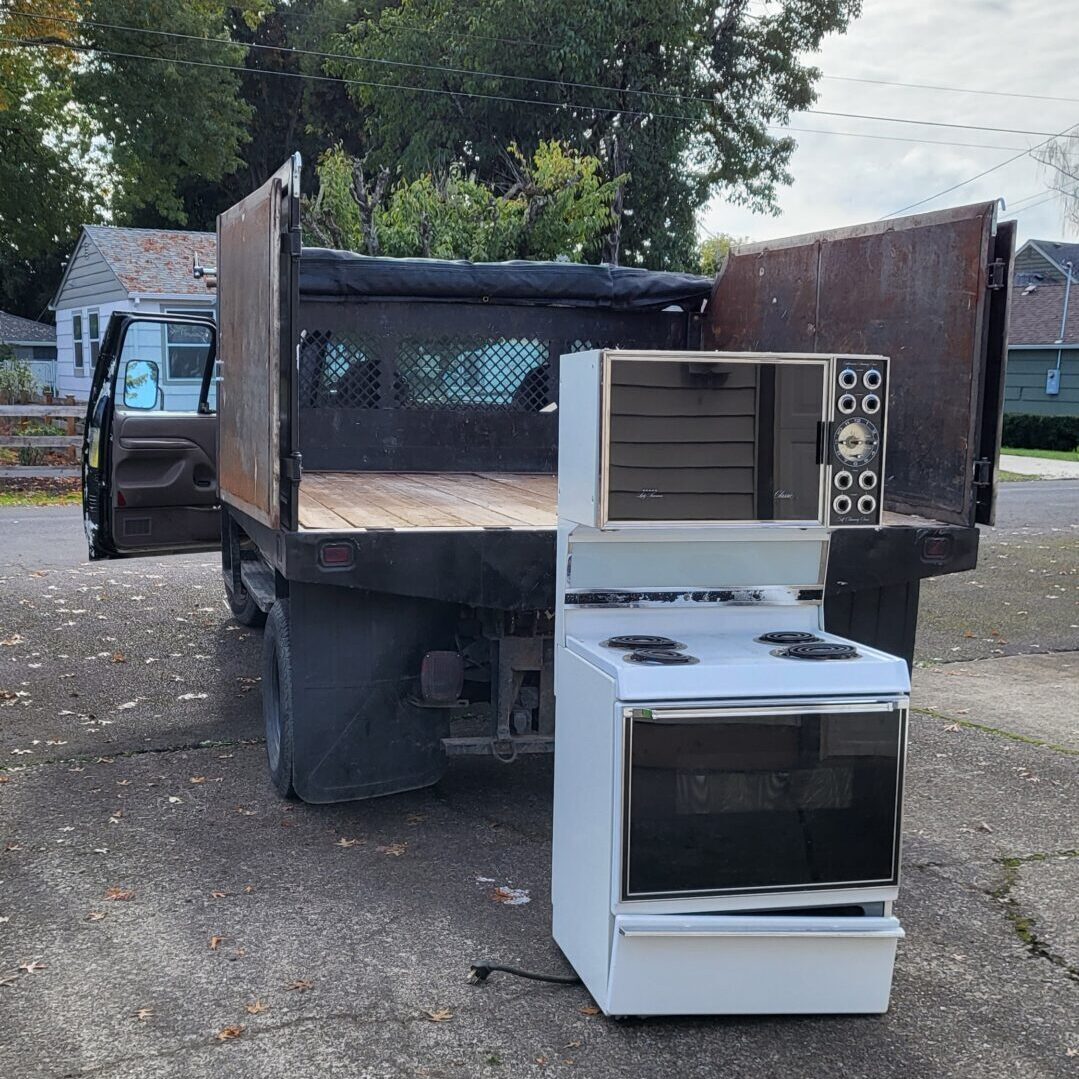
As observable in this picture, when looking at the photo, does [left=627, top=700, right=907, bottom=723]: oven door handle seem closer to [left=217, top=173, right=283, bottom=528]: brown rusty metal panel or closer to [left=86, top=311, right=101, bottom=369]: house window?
[left=217, top=173, right=283, bottom=528]: brown rusty metal panel

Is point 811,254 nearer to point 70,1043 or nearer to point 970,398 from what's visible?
point 970,398

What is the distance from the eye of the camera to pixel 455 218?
674 inches

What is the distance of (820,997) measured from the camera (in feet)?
11.7

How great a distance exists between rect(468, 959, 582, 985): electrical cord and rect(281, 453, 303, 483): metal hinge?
1.82 m

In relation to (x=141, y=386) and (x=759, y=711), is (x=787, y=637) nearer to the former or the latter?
(x=759, y=711)

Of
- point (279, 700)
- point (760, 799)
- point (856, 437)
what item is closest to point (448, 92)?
point (279, 700)

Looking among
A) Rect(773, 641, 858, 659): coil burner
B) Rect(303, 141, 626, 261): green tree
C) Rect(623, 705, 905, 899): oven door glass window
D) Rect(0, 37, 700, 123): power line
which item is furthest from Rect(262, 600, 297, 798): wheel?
Rect(0, 37, 700, 123): power line

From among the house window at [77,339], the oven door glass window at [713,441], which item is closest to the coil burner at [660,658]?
the oven door glass window at [713,441]

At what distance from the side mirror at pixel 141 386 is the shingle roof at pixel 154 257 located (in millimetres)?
18819

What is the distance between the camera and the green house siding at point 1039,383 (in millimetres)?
34281

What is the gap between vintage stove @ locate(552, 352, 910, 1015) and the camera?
3.41 metres

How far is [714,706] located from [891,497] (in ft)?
7.91

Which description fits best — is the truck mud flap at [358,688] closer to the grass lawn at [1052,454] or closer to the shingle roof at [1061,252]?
the grass lawn at [1052,454]

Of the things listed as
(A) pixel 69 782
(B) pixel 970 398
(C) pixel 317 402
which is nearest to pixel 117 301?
(C) pixel 317 402
